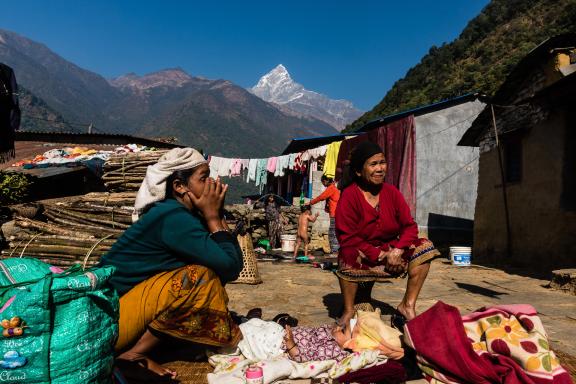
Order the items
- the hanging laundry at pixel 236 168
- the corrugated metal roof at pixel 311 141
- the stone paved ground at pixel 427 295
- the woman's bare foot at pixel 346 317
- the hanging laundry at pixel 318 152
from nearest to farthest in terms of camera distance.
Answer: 1. the woman's bare foot at pixel 346 317
2. the stone paved ground at pixel 427 295
3. the hanging laundry at pixel 318 152
4. the hanging laundry at pixel 236 168
5. the corrugated metal roof at pixel 311 141

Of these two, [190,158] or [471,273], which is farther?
[471,273]

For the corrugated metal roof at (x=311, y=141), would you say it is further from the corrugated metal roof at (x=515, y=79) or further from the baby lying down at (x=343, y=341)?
the baby lying down at (x=343, y=341)

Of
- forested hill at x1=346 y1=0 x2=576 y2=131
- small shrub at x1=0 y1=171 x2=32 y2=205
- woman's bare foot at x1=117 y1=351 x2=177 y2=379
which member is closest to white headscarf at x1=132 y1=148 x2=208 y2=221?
woman's bare foot at x1=117 y1=351 x2=177 y2=379

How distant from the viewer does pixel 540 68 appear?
9.53 meters

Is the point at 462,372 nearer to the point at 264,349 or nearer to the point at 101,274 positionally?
the point at 264,349

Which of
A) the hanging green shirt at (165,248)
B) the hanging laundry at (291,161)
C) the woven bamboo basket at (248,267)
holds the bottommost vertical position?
the woven bamboo basket at (248,267)

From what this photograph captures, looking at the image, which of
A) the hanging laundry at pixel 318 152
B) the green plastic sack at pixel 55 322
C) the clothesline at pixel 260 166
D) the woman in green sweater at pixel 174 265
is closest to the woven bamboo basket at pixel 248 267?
the woman in green sweater at pixel 174 265

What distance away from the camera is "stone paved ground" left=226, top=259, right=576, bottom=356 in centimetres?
408

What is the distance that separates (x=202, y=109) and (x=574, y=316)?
572 ft

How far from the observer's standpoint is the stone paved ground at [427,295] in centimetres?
408

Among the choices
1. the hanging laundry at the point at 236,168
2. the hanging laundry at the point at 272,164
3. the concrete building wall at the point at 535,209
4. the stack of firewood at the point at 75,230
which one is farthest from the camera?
the hanging laundry at the point at 236,168

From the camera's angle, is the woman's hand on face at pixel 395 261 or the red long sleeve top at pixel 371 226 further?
the red long sleeve top at pixel 371 226

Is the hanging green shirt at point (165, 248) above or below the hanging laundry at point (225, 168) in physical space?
below

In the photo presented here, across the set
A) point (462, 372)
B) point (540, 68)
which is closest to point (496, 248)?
point (540, 68)
